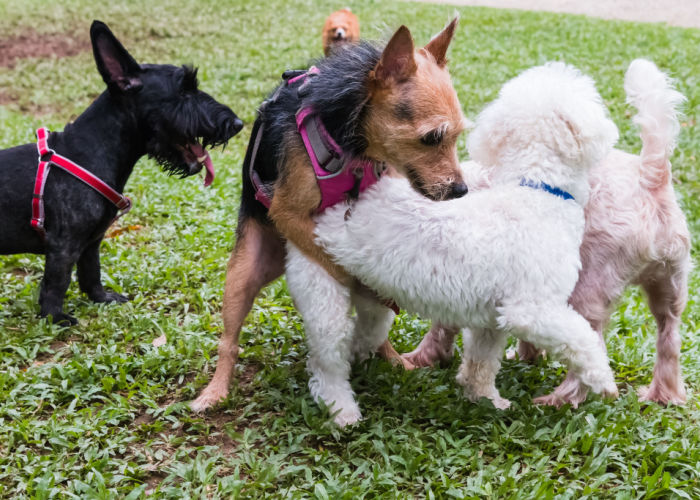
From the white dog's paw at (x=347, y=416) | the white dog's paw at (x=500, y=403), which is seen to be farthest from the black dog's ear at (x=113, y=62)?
the white dog's paw at (x=500, y=403)

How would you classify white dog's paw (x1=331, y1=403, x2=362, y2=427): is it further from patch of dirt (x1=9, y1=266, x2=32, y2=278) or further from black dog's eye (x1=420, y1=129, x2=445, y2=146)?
patch of dirt (x1=9, y1=266, x2=32, y2=278)

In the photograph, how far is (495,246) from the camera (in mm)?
3141

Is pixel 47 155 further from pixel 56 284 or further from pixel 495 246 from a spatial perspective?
pixel 495 246

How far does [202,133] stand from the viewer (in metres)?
4.32

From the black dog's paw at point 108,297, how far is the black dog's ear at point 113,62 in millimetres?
1436

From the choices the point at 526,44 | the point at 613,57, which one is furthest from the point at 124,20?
the point at 613,57

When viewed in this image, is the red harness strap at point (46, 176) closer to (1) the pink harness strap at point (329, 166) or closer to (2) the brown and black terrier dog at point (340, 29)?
(1) the pink harness strap at point (329, 166)

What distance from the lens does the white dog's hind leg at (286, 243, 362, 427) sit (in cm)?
342

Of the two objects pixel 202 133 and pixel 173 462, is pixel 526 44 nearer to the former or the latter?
pixel 202 133

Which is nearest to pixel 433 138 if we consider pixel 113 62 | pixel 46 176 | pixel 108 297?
pixel 113 62

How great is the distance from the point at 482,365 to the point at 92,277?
2.76 m

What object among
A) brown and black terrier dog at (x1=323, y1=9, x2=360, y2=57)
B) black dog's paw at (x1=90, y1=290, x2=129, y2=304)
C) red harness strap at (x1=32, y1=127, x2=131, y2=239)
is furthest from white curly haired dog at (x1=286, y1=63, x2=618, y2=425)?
brown and black terrier dog at (x1=323, y1=9, x2=360, y2=57)

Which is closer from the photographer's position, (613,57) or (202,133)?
(202,133)

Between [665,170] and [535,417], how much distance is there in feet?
4.73
